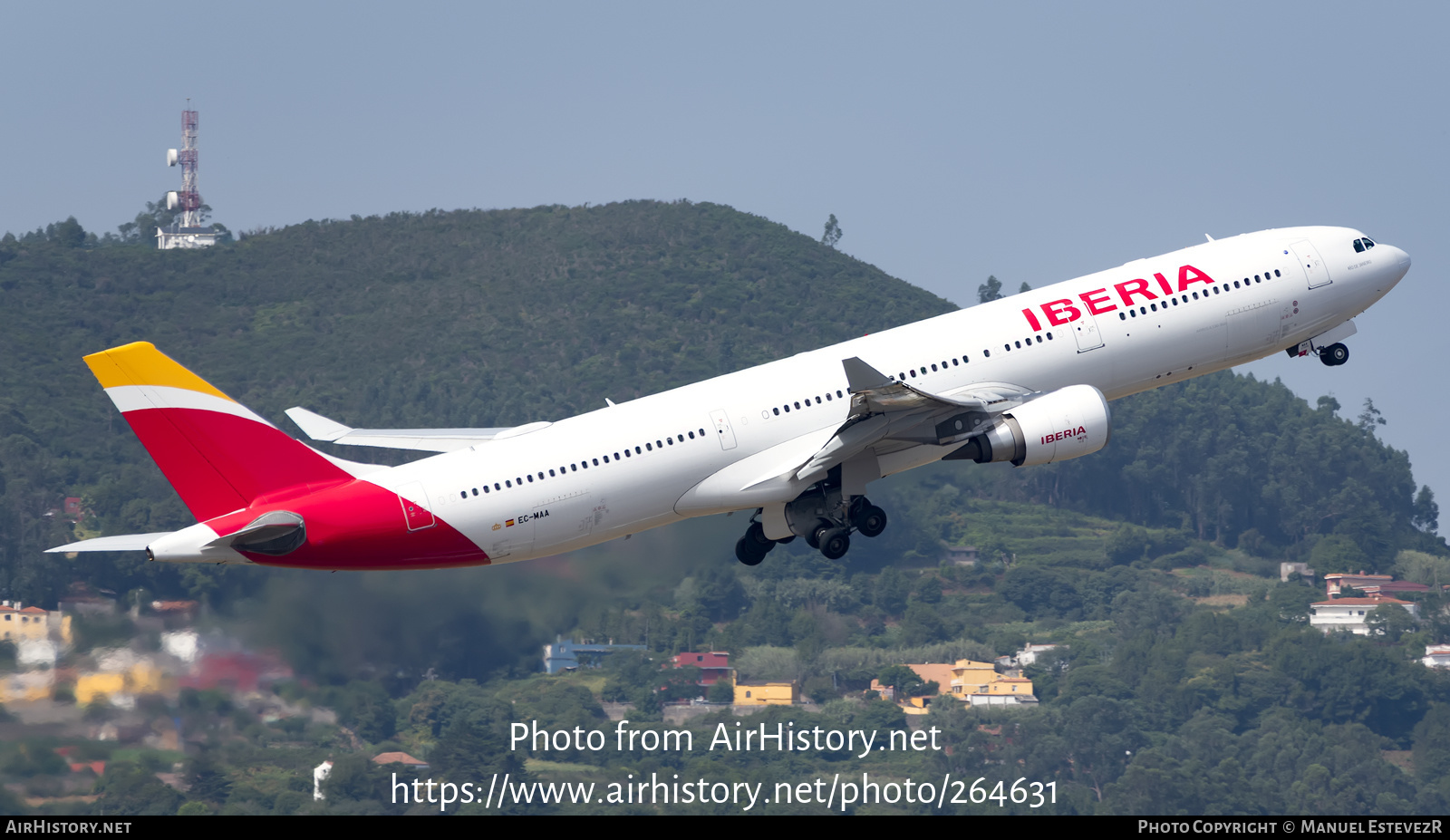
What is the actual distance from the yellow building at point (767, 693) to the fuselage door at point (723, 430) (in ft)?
289

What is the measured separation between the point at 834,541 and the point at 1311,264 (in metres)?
15.8

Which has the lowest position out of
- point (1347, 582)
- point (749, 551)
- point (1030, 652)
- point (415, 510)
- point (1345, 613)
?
point (1030, 652)

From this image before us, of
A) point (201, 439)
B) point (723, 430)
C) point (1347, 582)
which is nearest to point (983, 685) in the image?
point (1347, 582)

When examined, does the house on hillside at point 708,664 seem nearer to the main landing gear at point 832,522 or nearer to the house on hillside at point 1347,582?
the house on hillside at point 1347,582

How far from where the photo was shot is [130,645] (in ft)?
200

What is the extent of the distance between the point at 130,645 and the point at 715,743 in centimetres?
6815

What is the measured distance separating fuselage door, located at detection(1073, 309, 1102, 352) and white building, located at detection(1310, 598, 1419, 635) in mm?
124938

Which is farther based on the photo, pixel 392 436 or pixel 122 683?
pixel 122 683

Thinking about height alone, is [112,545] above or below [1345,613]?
above

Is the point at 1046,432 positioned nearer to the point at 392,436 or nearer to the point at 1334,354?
the point at 1334,354

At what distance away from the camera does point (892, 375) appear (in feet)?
144

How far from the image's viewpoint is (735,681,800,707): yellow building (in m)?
130

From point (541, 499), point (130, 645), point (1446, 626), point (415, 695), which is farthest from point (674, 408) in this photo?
point (1446, 626)
